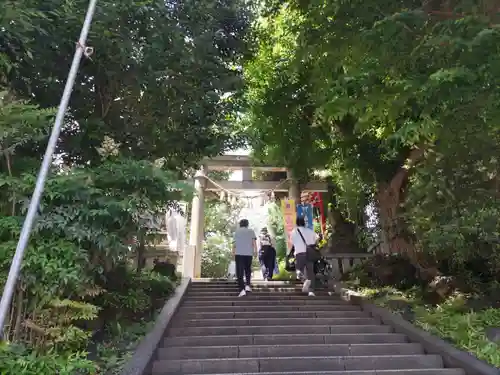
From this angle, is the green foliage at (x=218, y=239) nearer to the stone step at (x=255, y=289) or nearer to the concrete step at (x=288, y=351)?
the stone step at (x=255, y=289)

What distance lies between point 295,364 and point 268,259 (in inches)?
248

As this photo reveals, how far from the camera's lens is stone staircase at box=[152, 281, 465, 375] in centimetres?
478

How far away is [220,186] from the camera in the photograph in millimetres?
13156

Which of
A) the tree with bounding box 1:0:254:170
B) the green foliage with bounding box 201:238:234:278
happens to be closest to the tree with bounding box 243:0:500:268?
the tree with bounding box 1:0:254:170

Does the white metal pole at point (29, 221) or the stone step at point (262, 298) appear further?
the stone step at point (262, 298)

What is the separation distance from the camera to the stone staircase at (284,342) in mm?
4781

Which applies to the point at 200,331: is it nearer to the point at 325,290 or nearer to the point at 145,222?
the point at 145,222

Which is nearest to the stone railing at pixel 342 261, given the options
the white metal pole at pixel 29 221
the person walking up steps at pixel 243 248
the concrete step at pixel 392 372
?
the person walking up steps at pixel 243 248

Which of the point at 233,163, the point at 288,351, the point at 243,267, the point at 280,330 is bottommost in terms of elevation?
the point at 288,351

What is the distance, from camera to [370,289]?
8.40 m

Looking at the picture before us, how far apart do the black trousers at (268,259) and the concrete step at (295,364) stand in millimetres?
6177

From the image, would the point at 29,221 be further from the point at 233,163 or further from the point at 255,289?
the point at 233,163

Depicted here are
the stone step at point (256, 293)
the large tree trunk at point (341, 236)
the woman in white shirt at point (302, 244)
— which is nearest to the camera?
the woman in white shirt at point (302, 244)

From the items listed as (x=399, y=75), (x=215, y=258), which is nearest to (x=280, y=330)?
(x=399, y=75)
